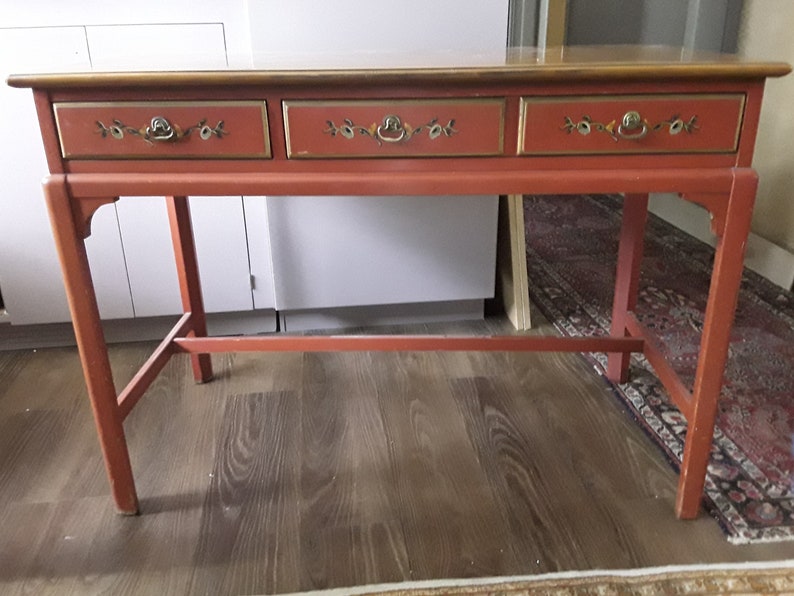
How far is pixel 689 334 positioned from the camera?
2148 millimetres

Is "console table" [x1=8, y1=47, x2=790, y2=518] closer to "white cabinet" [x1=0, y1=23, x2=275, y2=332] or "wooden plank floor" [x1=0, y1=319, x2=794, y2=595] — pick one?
"wooden plank floor" [x1=0, y1=319, x2=794, y2=595]

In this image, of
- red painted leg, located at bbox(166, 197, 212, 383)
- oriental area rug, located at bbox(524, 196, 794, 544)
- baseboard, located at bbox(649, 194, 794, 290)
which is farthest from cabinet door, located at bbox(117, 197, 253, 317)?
baseboard, located at bbox(649, 194, 794, 290)

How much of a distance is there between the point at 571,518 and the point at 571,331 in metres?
0.91

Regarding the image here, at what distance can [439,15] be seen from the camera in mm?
1877

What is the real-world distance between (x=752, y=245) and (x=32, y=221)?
102 inches

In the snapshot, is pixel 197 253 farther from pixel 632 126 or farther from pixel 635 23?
pixel 635 23

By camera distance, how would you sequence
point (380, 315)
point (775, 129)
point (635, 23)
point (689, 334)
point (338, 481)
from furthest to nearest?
point (635, 23)
point (775, 129)
point (380, 315)
point (689, 334)
point (338, 481)

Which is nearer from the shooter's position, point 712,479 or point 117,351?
point 712,479

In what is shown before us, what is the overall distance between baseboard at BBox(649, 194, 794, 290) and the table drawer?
81.3 inches

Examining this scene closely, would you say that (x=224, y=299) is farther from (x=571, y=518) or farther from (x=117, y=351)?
(x=571, y=518)

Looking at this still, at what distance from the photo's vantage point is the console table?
110cm

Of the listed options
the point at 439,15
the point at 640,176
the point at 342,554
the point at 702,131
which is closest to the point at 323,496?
the point at 342,554

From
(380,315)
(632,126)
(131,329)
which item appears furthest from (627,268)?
(131,329)

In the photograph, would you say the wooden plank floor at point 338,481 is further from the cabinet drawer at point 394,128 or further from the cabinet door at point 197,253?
the cabinet drawer at point 394,128
